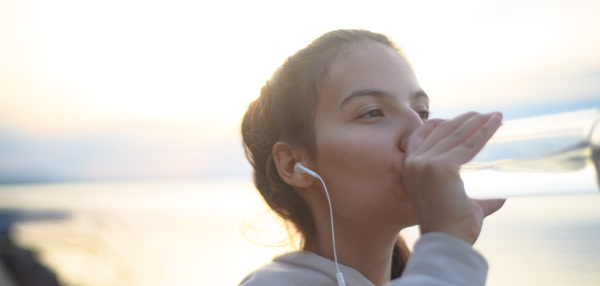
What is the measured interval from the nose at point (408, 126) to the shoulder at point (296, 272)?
0.29 meters

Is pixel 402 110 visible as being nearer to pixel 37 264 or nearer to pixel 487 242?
pixel 37 264

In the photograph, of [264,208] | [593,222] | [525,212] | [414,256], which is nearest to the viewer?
[414,256]

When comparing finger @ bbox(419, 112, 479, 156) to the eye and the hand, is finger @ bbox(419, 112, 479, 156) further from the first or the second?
the eye

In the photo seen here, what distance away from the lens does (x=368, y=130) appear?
95cm

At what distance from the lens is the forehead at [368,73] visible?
0.99m

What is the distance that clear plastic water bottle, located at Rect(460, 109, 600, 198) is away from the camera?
0.92 m

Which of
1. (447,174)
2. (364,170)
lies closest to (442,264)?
(447,174)

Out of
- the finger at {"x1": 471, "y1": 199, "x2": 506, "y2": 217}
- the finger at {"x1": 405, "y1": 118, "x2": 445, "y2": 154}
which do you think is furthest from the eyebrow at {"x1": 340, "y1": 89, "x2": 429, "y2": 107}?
the finger at {"x1": 471, "y1": 199, "x2": 506, "y2": 217}

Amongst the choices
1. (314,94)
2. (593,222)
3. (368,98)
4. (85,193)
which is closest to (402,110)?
(368,98)

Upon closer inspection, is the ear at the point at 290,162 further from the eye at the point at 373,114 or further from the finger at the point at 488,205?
the finger at the point at 488,205

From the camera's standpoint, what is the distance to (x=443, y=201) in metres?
0.80

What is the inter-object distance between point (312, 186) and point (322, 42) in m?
0.31

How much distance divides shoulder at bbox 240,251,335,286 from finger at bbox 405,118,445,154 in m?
0.31

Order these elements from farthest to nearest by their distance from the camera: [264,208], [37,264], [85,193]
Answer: [85,193], [37,264], [264,208]
